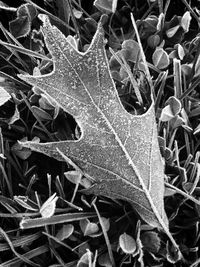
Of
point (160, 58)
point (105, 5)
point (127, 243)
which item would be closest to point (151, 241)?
point (127, 243)

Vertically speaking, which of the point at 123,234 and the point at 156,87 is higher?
the point at 156,87

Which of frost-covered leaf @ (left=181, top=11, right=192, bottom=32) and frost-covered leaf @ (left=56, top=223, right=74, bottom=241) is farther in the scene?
frost-covered leaf @ (left=181, top=11, right=192, bottom=32)

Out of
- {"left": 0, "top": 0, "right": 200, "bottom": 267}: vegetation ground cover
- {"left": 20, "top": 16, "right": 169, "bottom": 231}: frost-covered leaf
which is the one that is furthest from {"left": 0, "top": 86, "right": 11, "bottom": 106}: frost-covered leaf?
{"left": 20, "top": 16, "right": 169, "bottom": 231}: frost-covered leaf

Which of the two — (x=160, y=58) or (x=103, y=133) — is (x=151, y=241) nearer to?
(x=103, y=133)

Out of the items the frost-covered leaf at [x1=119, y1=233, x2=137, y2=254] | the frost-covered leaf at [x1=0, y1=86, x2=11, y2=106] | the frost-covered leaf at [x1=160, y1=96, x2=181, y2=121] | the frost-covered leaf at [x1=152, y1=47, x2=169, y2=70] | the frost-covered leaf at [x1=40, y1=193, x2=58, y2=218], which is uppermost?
the frost-covered leaf at [x1=0, y1=86, x2=11, y2=106]

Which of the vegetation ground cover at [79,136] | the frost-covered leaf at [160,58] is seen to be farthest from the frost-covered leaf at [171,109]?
the frost-covered leaf at [160,58]

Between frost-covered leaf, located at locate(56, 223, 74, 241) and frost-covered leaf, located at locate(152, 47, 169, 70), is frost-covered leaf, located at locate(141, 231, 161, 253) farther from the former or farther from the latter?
frost-covered leaf, located at locate(152, 47, 169, 70)

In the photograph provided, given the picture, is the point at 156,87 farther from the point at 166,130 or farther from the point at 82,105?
the point at 82,105

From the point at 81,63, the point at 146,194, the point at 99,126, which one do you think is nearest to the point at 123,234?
the point at 146,194

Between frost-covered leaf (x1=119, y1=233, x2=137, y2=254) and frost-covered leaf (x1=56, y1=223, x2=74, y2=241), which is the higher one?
frost-covered leaf (x1=56, y1=223, x2=74, y2=241)
